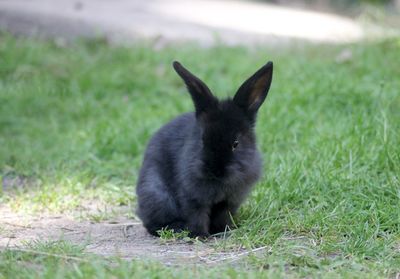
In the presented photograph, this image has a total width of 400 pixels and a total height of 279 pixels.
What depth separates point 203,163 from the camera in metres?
4.08

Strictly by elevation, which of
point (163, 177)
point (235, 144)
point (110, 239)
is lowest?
point (110, 239)

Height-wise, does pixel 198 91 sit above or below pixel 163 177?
above

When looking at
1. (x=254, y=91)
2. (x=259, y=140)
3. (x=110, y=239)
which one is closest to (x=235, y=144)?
(x=254, y=91)

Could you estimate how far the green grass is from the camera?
3807 mm

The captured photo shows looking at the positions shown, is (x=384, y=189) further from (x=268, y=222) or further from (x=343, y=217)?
(x=268, y=222)

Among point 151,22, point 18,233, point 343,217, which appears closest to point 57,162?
point 18,233

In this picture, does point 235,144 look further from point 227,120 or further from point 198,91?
point 198,91

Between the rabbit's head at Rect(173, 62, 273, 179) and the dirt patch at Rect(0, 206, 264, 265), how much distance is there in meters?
0.47

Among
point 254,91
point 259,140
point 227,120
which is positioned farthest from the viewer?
point 259,140

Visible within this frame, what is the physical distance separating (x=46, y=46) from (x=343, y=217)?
17.9ft

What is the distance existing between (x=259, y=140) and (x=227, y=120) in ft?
5.65

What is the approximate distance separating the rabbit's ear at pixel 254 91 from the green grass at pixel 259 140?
663mm

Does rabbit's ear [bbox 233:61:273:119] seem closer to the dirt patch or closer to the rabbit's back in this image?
the rabbit's back

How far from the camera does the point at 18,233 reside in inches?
177
